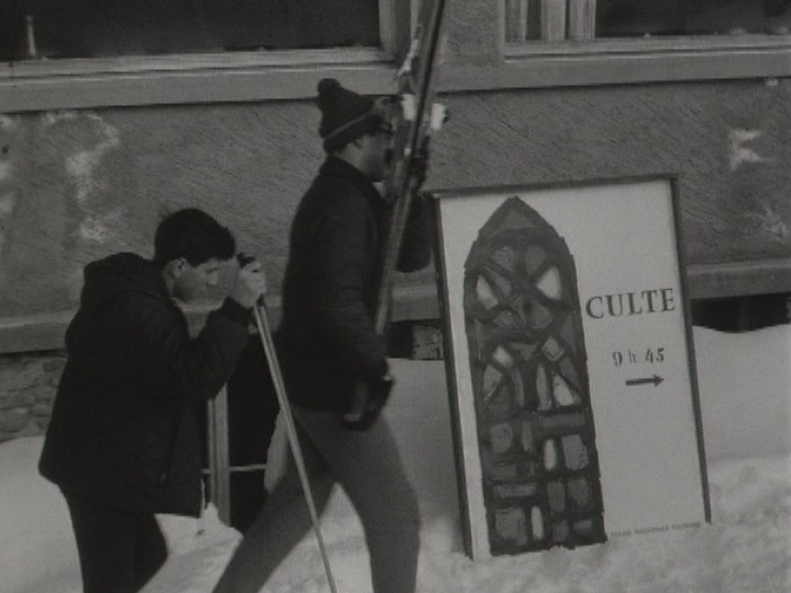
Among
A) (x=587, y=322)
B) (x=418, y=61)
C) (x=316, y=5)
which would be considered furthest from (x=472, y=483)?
(x=316, y=5)

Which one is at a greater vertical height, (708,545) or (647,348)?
(647,348)

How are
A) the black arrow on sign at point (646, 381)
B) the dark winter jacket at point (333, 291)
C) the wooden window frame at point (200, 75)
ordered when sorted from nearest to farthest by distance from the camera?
the dark winter jacket at point (333, 291), the black arrow on sign at point (646, 381), the wooden window frame at point (200, 75)

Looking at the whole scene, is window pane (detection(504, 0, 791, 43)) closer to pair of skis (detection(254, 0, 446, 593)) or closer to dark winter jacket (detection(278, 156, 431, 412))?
pair of skis (detection(254, 0, 446, 593))

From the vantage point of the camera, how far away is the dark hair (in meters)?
3.45

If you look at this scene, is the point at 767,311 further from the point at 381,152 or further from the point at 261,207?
the point at 381,152

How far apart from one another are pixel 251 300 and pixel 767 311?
3.26 m

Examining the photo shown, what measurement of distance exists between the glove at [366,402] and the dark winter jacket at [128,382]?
0.45 meters

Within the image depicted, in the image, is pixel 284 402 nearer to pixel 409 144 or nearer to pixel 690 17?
pixel 409 144

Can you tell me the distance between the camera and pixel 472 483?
13.9 ft

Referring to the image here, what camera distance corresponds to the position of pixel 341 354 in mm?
3629

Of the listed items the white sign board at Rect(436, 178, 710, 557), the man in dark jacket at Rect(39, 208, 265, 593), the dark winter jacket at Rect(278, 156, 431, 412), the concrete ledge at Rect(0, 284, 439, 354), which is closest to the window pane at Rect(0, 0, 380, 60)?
the concrete ledge at Rect(0, 284, 439, 354)

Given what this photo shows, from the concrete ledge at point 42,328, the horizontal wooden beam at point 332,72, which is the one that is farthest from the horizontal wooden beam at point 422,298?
the horizontal wooden beam at point 332,72

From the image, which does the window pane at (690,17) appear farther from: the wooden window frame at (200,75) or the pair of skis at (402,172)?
the pair of skis at (402,172)

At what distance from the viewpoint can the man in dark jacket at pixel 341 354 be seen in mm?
3629
